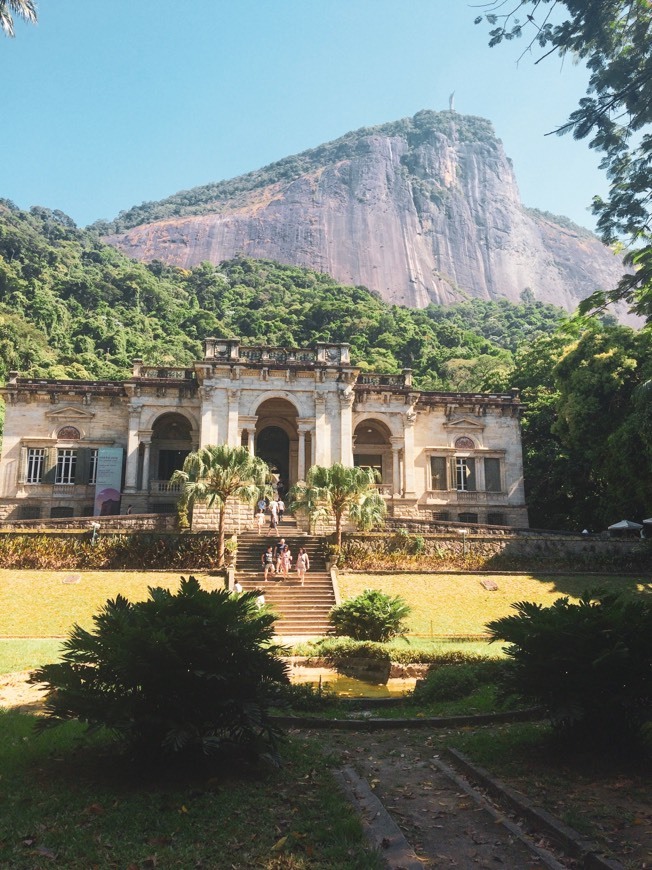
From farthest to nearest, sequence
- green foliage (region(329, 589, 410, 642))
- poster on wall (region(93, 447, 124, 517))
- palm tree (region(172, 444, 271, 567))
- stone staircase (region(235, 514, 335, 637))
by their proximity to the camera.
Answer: poster on wall (region(93, 447, 124, 517))
palm tree (region(172, 444, 271, 567))
stone staircase (region(235, 514, 335, 637))
green foliage (region(329, 589, 410, 642))

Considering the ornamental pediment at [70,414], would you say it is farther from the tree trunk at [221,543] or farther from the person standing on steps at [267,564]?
the person standing on steps at [267,564]

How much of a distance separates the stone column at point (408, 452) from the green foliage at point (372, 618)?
16.1 metres

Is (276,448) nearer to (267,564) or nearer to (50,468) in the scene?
(50,468)

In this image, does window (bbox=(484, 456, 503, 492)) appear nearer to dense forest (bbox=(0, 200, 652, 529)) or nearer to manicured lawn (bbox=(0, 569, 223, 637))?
dense forest (bbox=(0, 200, 652, 529))

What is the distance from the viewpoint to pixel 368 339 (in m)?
70.6

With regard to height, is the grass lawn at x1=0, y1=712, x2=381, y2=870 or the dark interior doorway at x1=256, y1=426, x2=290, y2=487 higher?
the dark interior doorway at x1=256, y1=426, x2=290, y2=487

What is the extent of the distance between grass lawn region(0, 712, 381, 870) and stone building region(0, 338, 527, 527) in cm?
2592

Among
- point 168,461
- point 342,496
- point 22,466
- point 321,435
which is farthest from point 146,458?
point 342,496

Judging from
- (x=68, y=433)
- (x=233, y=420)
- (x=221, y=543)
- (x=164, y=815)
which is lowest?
(x=164, y=815)

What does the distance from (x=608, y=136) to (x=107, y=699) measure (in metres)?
10.9

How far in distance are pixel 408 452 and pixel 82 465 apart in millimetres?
17717

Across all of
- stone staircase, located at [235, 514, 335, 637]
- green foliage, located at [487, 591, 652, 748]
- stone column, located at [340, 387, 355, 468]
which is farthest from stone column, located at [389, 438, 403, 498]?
green foliage, located at [487, 591, 652, 748]

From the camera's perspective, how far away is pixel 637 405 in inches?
942

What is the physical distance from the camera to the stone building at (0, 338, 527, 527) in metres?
32.6
